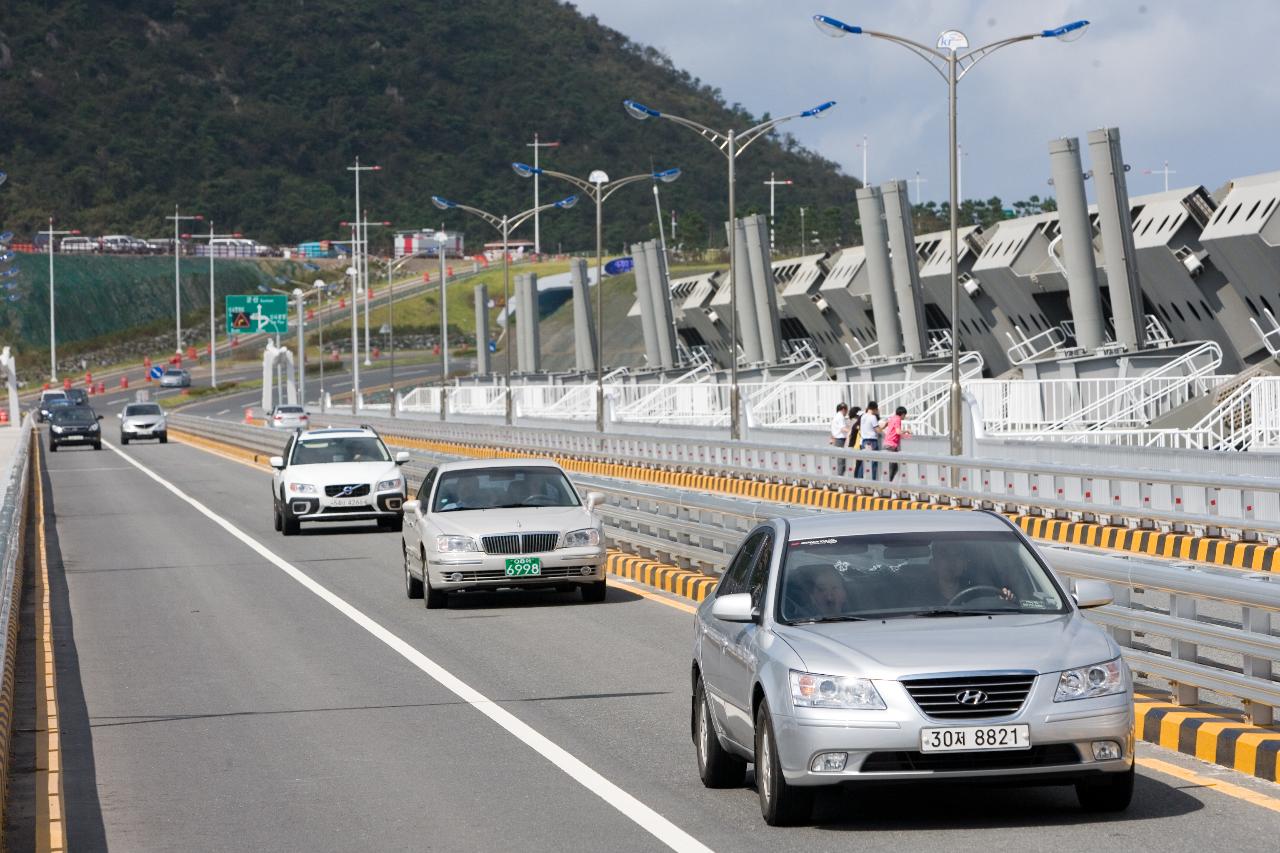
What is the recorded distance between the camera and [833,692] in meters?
8.23

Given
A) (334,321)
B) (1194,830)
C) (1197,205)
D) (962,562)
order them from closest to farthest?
(1194,830)
(962,562)
(1197,205)
(334,321)

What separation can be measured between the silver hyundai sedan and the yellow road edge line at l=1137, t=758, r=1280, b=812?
0.73 metres

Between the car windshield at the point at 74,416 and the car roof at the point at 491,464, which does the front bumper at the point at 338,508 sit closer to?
the car roof at the point at 491,464

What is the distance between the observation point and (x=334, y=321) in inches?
6609

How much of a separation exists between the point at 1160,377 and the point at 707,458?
1009cm

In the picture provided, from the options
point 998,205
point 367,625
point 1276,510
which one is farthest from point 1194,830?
point 998,205

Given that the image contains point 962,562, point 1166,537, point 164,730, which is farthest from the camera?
point 1166,537

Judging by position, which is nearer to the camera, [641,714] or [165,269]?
[641,714]

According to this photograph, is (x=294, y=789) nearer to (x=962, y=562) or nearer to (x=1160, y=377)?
(x=962, y=562)

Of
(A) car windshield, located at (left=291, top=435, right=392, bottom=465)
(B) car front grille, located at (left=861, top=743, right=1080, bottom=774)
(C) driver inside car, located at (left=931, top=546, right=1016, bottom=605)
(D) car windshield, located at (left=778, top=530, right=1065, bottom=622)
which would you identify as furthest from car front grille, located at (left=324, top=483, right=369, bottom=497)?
(B) car front grille, located at (left=861, top=743, right=1080, bottom=774)

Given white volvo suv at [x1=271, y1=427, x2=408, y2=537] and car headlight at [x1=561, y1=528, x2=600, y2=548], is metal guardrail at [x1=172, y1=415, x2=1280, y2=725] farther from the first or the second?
white volvo suv at [x1=271, y1=427, x2=408, y2=537]

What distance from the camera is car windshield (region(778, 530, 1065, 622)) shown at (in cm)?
895

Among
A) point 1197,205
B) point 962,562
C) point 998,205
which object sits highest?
point 998,205

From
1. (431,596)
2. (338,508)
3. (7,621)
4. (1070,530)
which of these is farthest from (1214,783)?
(338,508)
